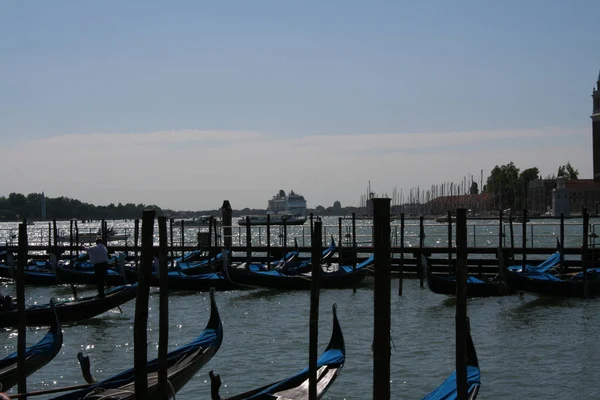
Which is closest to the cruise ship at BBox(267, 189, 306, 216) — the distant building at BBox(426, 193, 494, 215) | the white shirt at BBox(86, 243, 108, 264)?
the distant building at BBox(426, 193, 494, 215)

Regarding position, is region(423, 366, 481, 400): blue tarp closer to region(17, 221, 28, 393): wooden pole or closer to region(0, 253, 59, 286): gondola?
region(17, 221, 28, 393): wooden pole

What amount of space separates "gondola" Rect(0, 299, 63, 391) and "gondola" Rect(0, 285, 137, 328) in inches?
129

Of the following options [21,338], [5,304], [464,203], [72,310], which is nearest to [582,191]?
[464,203]

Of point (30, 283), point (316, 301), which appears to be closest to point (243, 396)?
point (316, 301)

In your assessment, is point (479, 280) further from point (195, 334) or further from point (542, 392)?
point (542, 392)

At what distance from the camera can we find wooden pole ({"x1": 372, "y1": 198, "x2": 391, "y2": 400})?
543 cm

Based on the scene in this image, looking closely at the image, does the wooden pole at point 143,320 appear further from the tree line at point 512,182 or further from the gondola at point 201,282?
the tree line at point 512,182

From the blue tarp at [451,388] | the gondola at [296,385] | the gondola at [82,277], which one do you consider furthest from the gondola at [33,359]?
the gondola at [82,277]

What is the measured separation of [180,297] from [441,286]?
5.50 meters

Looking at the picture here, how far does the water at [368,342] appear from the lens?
918 cm

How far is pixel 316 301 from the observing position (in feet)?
21.9

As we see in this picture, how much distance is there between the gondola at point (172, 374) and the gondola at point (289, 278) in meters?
8.85

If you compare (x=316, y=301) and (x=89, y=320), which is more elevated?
(x=316, y=301)

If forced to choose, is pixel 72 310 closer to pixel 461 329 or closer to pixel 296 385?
pixel 296 385
